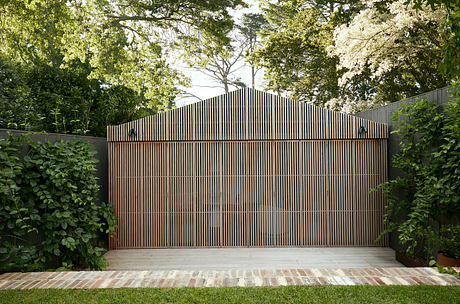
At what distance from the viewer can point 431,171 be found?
4.55 m

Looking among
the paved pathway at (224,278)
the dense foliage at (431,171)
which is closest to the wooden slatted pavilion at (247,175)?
the dense foliage at (431,171)

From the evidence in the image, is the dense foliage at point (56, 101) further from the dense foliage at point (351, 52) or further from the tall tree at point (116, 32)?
the dense foliage at point (351, 52)

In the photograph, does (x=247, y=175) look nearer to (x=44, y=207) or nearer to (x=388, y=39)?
(x=44, y=207)

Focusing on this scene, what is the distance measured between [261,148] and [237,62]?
532 inches

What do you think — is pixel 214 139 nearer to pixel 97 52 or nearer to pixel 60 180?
pixel 60 180

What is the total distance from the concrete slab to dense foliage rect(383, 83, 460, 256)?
0.75 meters

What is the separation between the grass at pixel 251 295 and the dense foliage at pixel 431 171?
62.4 inches

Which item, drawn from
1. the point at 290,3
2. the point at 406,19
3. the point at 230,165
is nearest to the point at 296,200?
the point at 230,165

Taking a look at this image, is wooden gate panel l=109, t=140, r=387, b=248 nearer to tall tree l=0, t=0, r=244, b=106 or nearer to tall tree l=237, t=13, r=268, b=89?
tall tree l=0, t=0, r=244, b=106

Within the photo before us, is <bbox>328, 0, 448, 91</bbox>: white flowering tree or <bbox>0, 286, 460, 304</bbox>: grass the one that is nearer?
<bbox>0, 286, 460, 304</bbox>: grass

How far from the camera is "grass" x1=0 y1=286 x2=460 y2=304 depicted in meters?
2.89

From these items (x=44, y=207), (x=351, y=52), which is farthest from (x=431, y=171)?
(x=351, y=52)

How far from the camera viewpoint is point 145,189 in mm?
6340

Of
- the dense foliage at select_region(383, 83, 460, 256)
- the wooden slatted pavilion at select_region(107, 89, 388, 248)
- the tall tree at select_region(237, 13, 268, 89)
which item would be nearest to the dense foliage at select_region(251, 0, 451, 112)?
the tall tree at select_region(237, 13, 268, 89)
